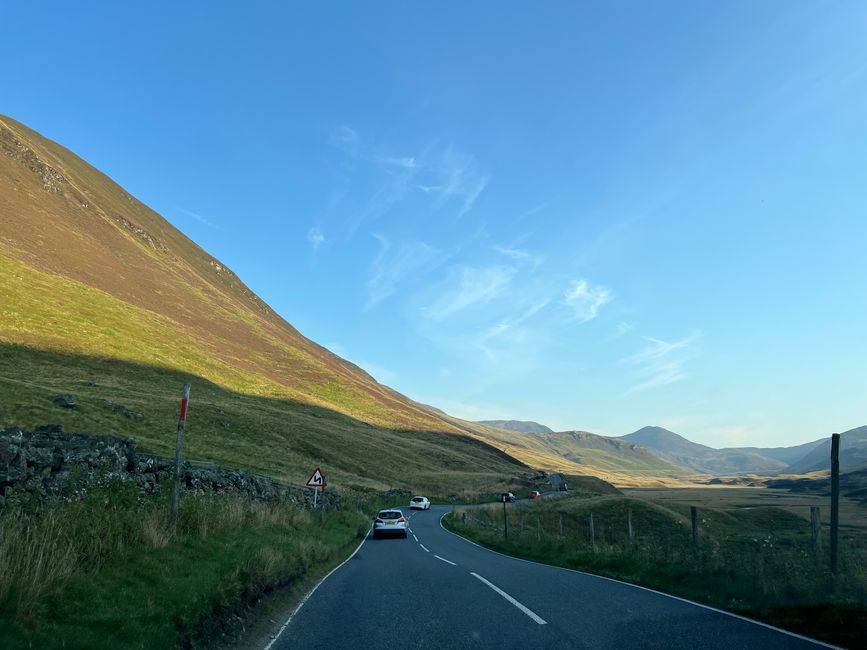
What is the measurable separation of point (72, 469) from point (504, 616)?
36.2 ft

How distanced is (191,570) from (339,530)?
53.3ft

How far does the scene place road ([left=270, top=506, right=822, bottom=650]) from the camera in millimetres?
7719

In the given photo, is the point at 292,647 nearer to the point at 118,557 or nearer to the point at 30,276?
the point at 118,557

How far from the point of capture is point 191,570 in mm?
9461

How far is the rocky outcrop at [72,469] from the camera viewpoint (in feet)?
39.3

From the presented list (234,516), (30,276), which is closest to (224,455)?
(234,516)

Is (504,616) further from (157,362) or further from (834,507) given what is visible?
(157,362)

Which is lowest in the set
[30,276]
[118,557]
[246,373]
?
[118,557]

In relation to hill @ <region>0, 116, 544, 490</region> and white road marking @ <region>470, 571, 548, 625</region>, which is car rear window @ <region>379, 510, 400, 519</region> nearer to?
white road marking @ <region>470, 571, 548, 625</region>

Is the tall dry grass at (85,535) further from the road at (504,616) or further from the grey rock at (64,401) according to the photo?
the grey rock at (64,401)

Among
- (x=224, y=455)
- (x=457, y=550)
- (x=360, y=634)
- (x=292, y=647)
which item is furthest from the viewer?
(x=224, y=455)

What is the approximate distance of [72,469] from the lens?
13.8m

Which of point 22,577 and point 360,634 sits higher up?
point 22,577

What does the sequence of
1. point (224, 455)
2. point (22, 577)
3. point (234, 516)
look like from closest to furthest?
point (22, 577) → point (234, 516) → point (224, 455)
